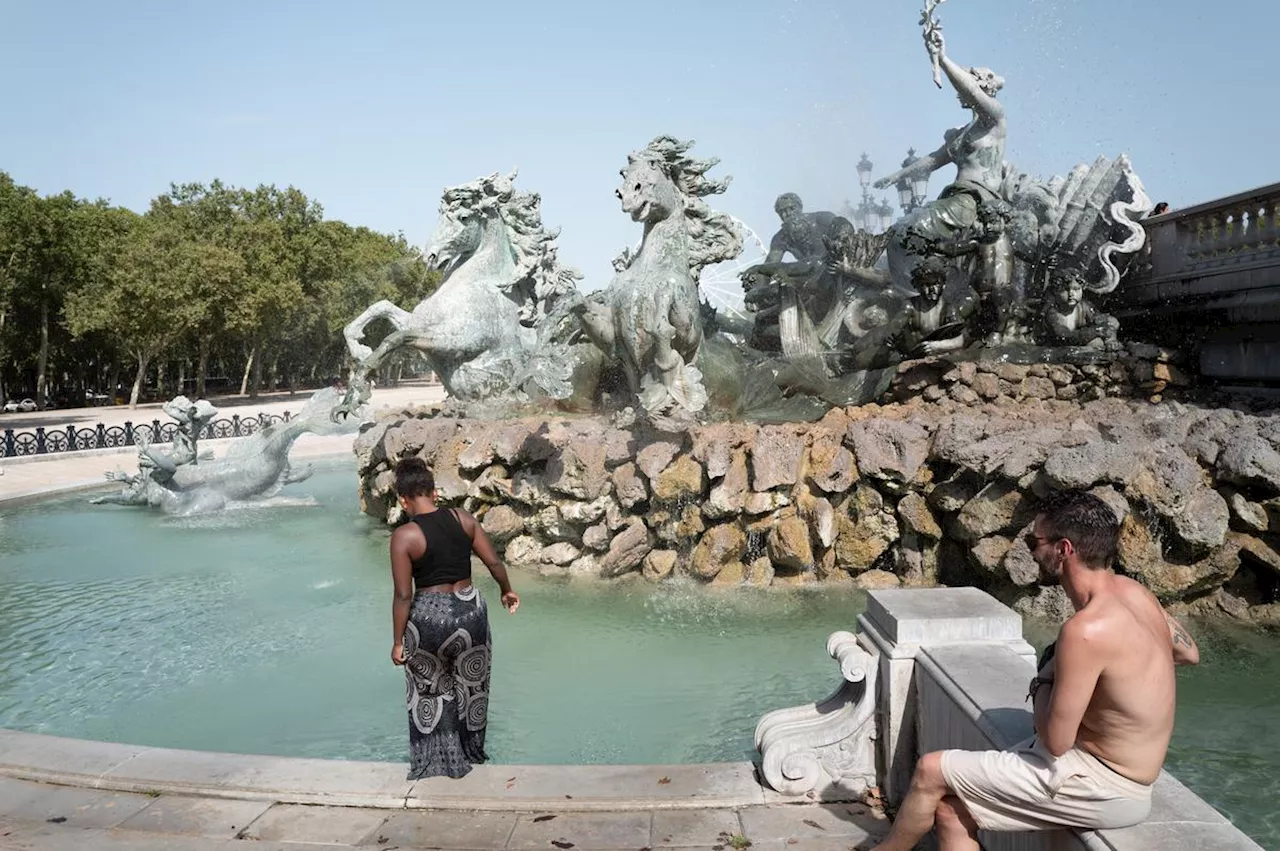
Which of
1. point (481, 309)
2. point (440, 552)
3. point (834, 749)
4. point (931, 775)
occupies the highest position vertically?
point (481, 309)

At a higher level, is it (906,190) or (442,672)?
(906,190)

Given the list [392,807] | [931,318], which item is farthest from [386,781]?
[931,318]

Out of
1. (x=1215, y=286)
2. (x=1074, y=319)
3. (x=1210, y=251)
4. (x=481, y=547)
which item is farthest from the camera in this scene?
(x=1210, y=251)

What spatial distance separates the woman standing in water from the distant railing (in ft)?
32.8

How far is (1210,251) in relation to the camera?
11.0 metres

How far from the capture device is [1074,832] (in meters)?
2.57

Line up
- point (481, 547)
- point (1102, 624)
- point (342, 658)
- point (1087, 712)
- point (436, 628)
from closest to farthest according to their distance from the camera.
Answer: point (1102, 624), point (1087, 712), point (436, 628), point (481, 547), point (342, 658)

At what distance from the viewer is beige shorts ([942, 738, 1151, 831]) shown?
98.0 inches

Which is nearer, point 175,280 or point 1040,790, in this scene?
point 1040,790

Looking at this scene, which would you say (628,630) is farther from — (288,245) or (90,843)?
(288,245)

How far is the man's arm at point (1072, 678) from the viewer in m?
2.43

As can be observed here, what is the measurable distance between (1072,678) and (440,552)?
2404 millimetres

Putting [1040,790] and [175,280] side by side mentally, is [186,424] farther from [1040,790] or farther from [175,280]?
[175,280]

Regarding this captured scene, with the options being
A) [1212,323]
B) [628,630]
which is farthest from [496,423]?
[1212,323]
